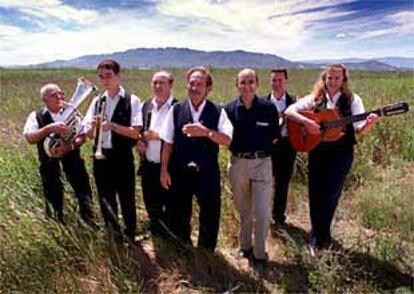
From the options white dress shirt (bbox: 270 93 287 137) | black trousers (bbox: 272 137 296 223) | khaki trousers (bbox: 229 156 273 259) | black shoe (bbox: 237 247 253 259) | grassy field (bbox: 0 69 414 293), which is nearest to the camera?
grassy field (bbox: 0 69 414 293)

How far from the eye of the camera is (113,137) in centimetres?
436

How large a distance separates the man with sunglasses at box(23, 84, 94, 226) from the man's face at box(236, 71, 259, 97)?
4.77 ft

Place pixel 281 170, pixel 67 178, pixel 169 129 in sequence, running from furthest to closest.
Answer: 1. pixel 281 170
2. pixel 67 178
3. pixel 169 129

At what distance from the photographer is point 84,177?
15.4ft

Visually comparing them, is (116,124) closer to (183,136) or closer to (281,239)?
(183,136)

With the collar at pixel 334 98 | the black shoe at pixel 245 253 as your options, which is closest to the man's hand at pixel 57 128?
the black shoe at pixel 245 253

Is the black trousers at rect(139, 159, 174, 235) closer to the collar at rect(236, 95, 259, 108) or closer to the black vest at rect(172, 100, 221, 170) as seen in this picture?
the black vest at rect(172, 100, 221, 170)

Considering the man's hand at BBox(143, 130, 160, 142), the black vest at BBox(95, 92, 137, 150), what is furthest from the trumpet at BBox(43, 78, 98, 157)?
the man's hand at BBox(143, 130, 160, 142)

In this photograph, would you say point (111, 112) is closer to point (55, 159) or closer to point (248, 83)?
point (55, 159)

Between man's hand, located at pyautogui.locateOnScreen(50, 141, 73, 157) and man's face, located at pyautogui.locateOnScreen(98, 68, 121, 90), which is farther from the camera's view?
man's hand, located at pyautogui.locateOnScreen(50, 141, 73, 157)

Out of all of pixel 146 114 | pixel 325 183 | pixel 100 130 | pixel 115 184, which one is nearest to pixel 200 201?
pixel 115 184

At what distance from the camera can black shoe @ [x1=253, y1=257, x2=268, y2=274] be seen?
4.38m

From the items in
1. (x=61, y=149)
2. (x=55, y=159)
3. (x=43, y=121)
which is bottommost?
(x=55, y=159)

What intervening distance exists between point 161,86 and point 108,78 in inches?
17.6
